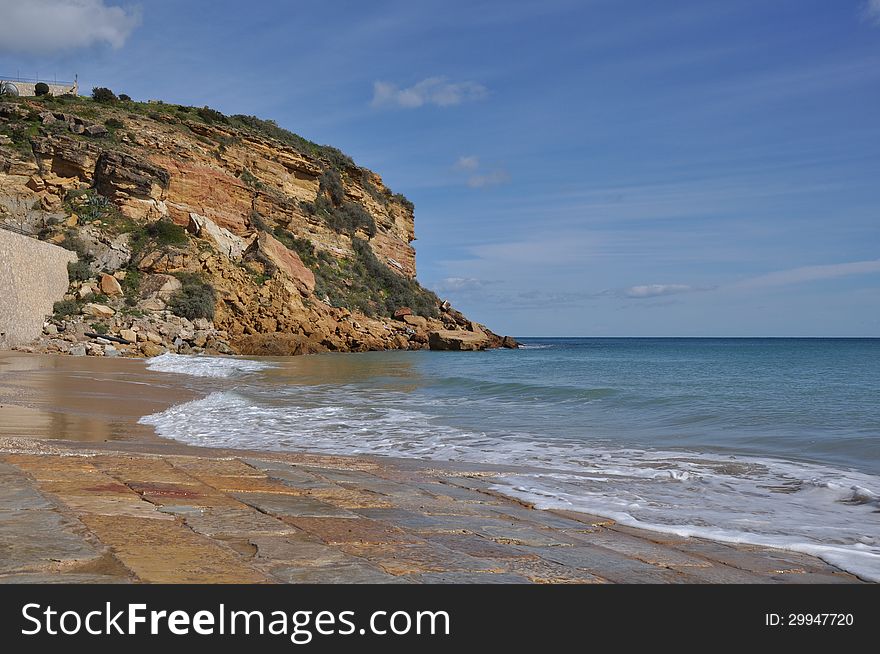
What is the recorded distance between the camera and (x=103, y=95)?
159 ft

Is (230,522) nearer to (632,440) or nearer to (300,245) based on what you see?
(632,440)

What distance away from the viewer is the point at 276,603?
2.47 meters

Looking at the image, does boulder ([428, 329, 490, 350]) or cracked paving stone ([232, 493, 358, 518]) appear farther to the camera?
boulder ([428, 329, 490, 350])

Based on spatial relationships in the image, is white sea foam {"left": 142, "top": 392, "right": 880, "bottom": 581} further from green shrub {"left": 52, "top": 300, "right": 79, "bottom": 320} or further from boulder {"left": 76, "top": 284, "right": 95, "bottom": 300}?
boulder {"left": 76, "top": 284, "right": 95, "bottom": 300}

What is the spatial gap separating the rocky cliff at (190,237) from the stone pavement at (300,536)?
24573mm

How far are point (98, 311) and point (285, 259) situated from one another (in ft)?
42.3

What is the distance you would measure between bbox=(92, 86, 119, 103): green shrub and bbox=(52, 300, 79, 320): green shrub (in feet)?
77.6

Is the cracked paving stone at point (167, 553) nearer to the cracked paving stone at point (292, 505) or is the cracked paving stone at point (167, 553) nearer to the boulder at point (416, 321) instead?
the cracked paving stone at point (292, 505)

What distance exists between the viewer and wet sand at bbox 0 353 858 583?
114 inches

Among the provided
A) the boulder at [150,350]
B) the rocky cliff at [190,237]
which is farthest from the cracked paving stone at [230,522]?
the boulder at [150,350]

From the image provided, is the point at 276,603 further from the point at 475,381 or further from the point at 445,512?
the point at 475,381

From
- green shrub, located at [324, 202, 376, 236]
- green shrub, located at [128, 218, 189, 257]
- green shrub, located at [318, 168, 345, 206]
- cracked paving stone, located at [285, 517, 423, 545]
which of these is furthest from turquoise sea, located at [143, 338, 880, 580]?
green shrub, located at [318, 168, 345, 206]

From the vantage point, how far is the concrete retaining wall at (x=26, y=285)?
83.1 feet

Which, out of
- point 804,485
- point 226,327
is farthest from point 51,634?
point 226,327
